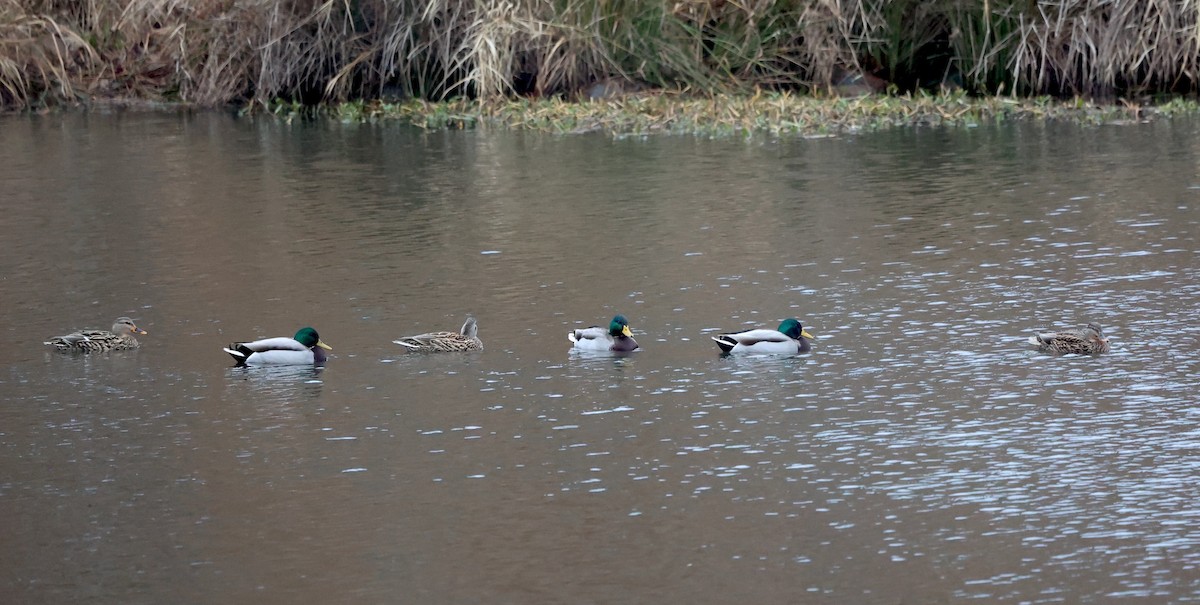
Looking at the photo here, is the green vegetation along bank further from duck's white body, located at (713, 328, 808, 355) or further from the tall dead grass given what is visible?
duck's white body, located at (713, 328, 808, 355)

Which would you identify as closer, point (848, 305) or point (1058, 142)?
point (848, 305)

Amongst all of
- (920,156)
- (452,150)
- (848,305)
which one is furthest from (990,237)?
(452,150)

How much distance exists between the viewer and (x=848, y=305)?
41.1 feet

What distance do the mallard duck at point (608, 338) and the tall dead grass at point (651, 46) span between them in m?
13.9

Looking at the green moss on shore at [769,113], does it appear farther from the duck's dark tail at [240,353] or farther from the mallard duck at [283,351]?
the duck's dark tail at [240,353]

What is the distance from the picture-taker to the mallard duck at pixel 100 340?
1198 centimetres

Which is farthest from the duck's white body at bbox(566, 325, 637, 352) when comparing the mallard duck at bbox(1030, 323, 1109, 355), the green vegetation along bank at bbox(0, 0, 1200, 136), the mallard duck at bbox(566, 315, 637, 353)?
the green vegetation along bank at bbox(0, 0, 1200, 136)

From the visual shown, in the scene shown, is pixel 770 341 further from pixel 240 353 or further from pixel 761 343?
pixel 240 353

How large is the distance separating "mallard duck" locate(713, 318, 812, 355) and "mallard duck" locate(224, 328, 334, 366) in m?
2.55

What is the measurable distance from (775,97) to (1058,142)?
16.7 ft

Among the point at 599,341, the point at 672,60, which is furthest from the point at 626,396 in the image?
the point at 672,60

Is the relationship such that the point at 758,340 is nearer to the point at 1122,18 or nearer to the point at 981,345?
the point at 981,345

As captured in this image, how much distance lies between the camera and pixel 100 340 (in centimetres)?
1198

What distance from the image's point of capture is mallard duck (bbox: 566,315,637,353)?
11367mm
